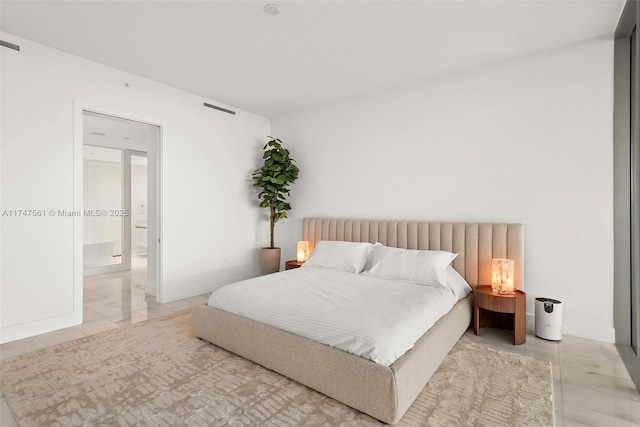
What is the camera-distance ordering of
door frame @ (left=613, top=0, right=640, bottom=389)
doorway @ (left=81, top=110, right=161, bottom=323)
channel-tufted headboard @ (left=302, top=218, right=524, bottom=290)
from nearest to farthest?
door frame @ (left=613, top=0, right=640, bottom=389)
channel-tufted headboard @ (left=302, top=218, right=524, bottom=290)
doorway @ (left=81, top=110, right=161, bottom=323)

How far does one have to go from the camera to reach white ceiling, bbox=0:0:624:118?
2457mm

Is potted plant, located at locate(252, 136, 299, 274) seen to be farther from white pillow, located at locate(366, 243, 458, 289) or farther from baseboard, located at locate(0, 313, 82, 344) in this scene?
baseboard, located at locate(0, 313, 82, 344)

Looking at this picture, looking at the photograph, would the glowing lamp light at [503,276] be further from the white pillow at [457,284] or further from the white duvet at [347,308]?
the white duvet at [347,308]

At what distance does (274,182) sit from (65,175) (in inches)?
96.1

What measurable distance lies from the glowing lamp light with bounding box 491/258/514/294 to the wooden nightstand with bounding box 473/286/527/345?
2.8 inches

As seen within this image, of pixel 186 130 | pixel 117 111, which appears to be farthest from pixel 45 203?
pixel 186 130

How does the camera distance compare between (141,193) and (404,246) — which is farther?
(141,193)

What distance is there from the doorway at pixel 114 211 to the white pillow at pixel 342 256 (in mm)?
2279

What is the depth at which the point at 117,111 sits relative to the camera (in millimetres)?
3574

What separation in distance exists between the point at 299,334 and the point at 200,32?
8.73 ft

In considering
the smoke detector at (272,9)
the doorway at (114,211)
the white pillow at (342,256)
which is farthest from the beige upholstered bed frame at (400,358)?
the smoke detector at (272,9)

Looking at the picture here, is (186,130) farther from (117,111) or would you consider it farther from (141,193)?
(141,193)

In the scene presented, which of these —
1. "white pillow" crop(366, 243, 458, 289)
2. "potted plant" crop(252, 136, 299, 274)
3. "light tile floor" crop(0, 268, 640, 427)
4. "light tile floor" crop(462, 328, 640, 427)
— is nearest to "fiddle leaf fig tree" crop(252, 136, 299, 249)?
"potted plant" crop(252, 136, 299, 274)

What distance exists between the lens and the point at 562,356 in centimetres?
261
